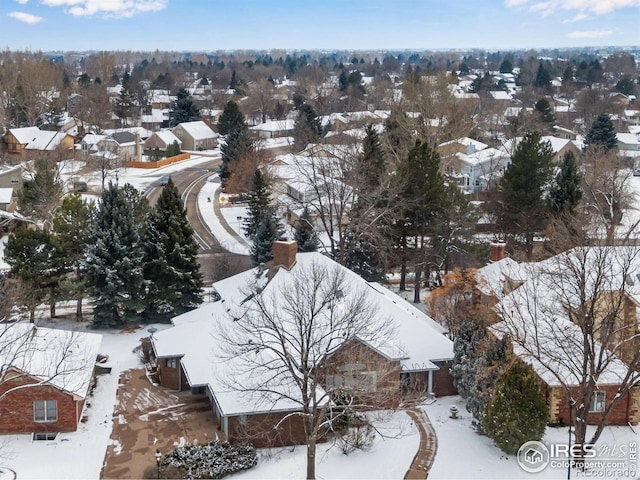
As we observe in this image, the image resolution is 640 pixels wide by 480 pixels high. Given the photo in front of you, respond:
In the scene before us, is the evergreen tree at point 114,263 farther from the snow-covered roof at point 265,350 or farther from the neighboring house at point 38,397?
the neighboring house at point 38,397

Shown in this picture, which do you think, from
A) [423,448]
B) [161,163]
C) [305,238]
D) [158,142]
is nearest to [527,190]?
[305,238]

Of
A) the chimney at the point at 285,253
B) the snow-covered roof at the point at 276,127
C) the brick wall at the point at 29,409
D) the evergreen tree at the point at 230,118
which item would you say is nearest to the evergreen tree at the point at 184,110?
the snow-covered roof at the point at 276,127

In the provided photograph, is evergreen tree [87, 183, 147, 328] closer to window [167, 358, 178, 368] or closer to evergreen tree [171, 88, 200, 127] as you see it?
window [167, 358, 178, 368]

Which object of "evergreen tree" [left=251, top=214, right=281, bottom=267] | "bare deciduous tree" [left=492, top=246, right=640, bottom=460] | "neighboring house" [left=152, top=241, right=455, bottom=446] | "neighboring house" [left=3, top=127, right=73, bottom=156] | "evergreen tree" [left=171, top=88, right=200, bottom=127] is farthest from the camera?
"evergreen tree" [left=171, top=88, right=200, bottom=127]

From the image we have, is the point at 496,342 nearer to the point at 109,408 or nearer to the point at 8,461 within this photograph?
the point at 109,408

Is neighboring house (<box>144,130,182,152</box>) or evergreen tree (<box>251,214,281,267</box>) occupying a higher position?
evergreen tree (<box>251,214,281,267</box>)

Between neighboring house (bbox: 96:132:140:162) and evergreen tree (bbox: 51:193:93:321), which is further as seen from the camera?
neighboring house (bbox: 96:132:140:162)

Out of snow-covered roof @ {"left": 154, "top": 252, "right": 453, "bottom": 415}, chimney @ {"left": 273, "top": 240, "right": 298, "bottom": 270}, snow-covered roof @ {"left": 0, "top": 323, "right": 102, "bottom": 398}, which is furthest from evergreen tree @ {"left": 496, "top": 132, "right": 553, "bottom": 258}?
snow-covered roof @ {"left": 0, "top": 323, "right": 102, "bottom": 398}
